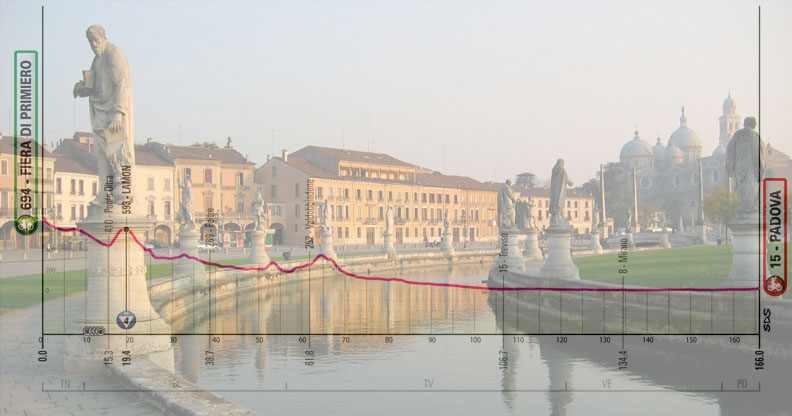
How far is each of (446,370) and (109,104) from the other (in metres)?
7.50

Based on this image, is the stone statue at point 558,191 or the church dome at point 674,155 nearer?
the stone statue at point 558,191

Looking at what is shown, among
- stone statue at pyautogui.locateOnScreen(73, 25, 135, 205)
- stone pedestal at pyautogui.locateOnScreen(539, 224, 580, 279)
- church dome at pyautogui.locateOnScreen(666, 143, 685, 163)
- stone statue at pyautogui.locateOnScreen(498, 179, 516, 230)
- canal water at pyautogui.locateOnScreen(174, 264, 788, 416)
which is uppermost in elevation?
church dome at pyautogui.locateOnScreen(666, 143, 685, 163)

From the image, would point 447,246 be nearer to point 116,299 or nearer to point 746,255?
point 746,255

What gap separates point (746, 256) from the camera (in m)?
14.9

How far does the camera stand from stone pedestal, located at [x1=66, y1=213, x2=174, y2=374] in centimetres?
1011

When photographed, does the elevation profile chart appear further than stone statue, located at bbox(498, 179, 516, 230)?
No

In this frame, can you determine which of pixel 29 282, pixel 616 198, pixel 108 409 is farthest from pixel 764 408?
pixel 616 198

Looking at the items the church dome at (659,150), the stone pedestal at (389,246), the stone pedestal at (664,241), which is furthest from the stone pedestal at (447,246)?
the church dome at (659,150)

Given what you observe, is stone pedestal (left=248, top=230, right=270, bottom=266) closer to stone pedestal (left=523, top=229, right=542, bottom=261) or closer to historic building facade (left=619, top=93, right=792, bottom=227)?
stone pedestal (left=523, top=229, right=542, bottom=261)

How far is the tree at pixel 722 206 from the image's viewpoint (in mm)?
65375

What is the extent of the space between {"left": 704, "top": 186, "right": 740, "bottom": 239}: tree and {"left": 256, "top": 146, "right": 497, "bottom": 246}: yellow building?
2565 centimetres

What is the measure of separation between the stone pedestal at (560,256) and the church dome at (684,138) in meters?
147

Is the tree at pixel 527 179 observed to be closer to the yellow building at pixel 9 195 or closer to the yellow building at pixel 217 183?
the yellow building at pixel 217 183

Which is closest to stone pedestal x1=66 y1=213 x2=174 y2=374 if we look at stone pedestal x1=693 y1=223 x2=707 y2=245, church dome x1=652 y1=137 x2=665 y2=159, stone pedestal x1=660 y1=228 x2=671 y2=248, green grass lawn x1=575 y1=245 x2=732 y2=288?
green grass lawn x1=575 y1=245 x2=732 y2=288
